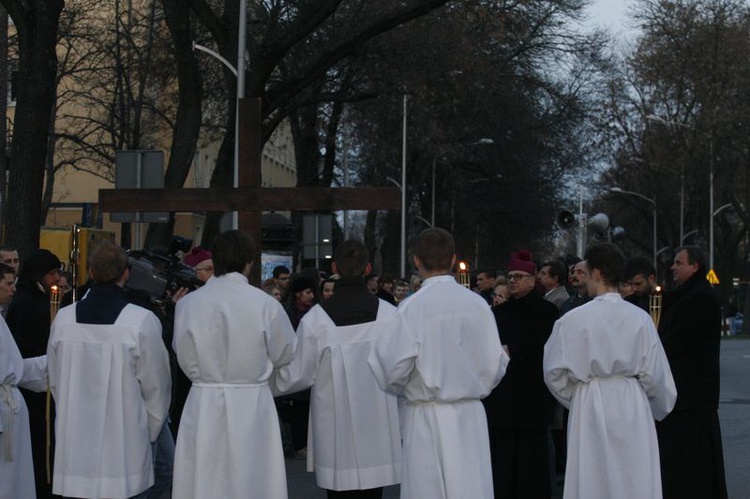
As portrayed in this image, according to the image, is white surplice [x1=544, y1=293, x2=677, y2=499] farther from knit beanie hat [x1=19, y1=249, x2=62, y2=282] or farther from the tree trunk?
the tree trunk

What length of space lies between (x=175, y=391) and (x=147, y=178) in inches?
293

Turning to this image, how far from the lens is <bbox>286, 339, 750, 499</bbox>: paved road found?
12242 mm

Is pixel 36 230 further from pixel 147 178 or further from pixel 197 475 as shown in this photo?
pixel 197 475

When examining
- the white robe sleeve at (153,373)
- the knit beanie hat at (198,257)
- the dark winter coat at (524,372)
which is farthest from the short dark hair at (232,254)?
the knit beanie hat at (198,257)

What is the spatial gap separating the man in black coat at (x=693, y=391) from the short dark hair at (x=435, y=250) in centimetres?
246

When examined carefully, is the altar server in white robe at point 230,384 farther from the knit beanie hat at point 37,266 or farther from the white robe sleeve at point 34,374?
the knit beanie hat at point 37,266

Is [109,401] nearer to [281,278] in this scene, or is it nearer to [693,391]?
[693,391]

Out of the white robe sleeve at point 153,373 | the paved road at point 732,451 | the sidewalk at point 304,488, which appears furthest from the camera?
the paved road at point 732,451

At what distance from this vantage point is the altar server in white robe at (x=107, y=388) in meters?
8.57

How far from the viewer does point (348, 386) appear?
9.12 meters

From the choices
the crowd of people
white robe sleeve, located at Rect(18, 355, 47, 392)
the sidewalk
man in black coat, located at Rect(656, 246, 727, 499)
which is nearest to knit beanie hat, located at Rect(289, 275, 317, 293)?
the sidewalk

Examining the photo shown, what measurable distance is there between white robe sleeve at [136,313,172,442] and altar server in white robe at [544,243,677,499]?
2.20 m

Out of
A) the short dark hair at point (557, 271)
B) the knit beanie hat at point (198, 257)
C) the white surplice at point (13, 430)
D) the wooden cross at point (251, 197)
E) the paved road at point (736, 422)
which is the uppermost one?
the wooden cross at point (251, 197)

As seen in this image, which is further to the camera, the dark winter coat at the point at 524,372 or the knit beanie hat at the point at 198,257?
the knit beanie hat at the point at 198,257
